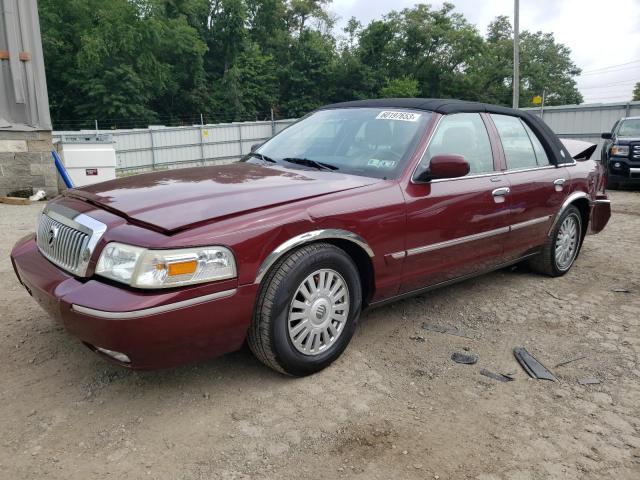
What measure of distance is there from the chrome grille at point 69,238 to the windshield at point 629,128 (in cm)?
1248

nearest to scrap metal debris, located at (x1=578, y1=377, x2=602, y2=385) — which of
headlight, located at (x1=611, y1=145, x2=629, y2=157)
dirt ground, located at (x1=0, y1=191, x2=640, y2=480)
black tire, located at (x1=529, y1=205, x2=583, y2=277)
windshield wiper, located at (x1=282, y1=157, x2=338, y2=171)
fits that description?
dirt ground, located at (x1=0, y1=191, x2=640, y2=480)

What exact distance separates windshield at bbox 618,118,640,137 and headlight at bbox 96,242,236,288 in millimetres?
12217

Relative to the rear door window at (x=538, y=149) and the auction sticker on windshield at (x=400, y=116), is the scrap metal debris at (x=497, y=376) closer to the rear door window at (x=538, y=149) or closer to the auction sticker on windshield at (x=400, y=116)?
the auction sticker on windshield at (x=400, y=116)

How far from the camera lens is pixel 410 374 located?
3145mm

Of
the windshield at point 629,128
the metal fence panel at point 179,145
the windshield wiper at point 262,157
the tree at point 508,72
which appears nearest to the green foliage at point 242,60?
the tree at point 508,72

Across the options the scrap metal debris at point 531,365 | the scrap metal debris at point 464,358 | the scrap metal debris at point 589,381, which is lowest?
the scrap metal debris at point 589,381

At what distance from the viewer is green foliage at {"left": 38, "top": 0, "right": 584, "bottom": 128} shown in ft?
123

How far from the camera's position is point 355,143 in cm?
379

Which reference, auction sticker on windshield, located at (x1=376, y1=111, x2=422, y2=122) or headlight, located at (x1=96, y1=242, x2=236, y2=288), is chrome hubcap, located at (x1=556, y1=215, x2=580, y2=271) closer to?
auction sticker on windshield, located at (x1=376, y1=111, x2=422, y2=122)

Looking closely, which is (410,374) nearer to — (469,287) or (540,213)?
(469,287)

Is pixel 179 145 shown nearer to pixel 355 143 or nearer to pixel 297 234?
pixel 355 143

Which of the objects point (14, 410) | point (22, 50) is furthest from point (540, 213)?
point (22, 50)

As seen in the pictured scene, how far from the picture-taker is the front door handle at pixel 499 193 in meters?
4.01

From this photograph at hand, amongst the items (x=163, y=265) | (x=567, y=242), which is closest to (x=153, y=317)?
(x=163, y=265)
